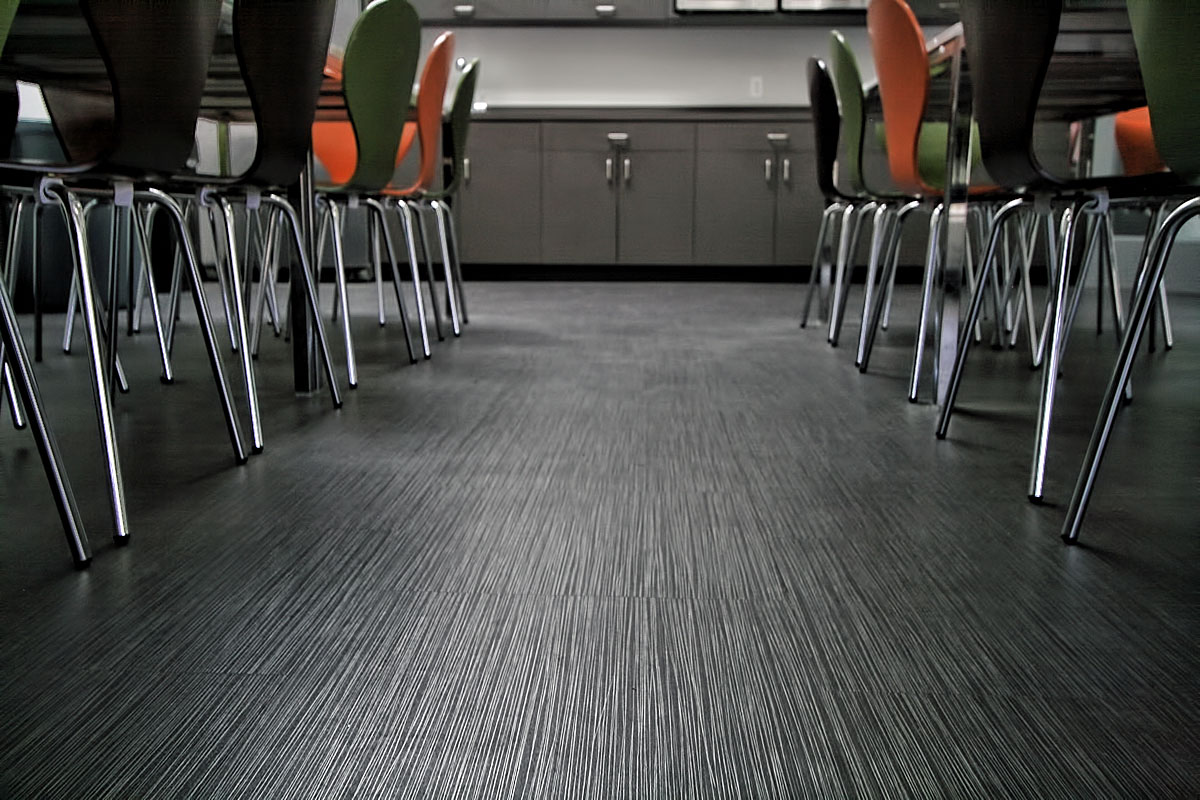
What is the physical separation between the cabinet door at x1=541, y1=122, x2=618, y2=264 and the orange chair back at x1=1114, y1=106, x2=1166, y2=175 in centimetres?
295

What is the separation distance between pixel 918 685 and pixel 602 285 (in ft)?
16.0

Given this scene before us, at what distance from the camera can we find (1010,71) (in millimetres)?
1509

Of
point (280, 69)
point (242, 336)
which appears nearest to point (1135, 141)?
point (280, 69)

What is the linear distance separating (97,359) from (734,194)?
4.82 metres

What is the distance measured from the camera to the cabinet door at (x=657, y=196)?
19.1ft

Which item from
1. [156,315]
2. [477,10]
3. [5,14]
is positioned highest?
[477,10]

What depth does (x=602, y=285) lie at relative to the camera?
5.72 metres

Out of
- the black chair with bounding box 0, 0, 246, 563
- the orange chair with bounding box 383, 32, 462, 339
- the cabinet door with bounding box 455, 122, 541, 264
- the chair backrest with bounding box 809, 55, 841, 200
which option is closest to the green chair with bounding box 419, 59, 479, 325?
the orange chair with bounding box 383, 32, 462, 339

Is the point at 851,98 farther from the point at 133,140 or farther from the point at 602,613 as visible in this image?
the point at 602,613

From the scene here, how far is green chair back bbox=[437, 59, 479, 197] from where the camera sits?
3223 mm

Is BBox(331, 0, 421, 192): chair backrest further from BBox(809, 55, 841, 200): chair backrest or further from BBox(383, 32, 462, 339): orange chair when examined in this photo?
BBox(809, 55, 841, 200): chair backrest

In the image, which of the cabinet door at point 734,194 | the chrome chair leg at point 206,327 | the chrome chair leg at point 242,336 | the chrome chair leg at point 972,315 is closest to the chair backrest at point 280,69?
the chrome chair leg at point 242,336

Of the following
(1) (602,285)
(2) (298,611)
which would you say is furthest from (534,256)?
(2) (298,611)

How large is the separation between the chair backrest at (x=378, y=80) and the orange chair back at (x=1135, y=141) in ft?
6.22
